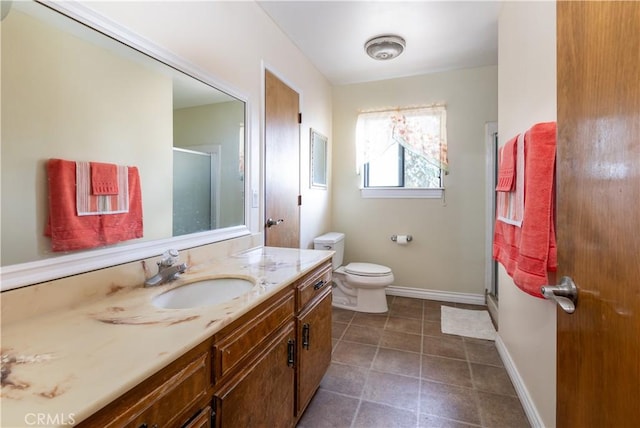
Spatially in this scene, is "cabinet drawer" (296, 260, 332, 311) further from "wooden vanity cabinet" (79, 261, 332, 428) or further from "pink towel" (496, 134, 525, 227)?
"pink towel" (496, 134, 525, 227)

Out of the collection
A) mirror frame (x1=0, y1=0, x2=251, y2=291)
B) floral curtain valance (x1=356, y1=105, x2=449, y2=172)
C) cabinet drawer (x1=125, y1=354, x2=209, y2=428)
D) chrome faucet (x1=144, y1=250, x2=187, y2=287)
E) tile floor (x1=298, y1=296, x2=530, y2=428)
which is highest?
floral curtain valance (x1=356, y1=105, x2=449, y2=172)

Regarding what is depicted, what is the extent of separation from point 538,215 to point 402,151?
2.21 metres

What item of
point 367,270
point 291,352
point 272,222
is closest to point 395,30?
point 272,222

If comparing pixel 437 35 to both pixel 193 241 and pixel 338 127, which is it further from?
pixel 193 241

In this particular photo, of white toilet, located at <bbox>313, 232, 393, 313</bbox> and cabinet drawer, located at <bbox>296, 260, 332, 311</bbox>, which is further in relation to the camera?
white toilet, located at <bbox>313, 232, 393, 313</bbox>

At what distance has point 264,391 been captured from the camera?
107cm

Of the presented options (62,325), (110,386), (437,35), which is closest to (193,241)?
(62,325)

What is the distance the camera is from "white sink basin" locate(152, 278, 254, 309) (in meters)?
1.16

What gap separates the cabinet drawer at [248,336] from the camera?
85 centimetres

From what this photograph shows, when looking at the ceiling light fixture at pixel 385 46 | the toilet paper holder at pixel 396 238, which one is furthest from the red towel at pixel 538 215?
the toilet paper holder at pixel 396 238

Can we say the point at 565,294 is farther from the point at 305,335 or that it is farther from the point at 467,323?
the point at 467,323

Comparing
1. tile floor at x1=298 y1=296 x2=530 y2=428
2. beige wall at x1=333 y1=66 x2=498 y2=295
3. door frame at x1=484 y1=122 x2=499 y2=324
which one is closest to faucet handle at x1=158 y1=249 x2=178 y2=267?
tile floor at x1=298 y1=296 x2=530 y2=428

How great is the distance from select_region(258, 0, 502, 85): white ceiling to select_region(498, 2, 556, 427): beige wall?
30 cm

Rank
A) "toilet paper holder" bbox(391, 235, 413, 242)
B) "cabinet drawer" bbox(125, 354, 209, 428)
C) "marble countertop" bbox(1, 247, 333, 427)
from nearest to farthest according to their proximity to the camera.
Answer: "marble countertop" bbox(1, 247, 333, 427) → "cabinet drawer" bbox(125, 354, 209, 428) → "toilet paper holder" bbox(391, 235, 413, 242)
